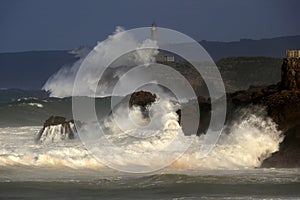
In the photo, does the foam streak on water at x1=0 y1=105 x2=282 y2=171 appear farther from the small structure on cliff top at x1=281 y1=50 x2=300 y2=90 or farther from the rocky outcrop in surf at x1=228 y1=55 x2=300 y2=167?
the small structure on cliff top at x1=281 y1=50 x2=300 y2=90

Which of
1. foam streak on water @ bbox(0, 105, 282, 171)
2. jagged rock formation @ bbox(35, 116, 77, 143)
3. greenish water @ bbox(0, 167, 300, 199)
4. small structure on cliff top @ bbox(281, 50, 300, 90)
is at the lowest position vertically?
greenish water @ bbox(0, 167, 300, 199)

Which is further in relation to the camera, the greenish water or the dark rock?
the dark rock

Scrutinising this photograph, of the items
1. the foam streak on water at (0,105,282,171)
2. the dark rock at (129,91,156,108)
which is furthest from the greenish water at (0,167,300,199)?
the dark rock at (129,91,156,108)

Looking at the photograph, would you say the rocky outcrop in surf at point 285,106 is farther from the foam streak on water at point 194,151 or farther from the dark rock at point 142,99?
the dark rock at point 142,99

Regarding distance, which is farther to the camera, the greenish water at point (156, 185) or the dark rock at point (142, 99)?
the dark rock at point (142, 99)

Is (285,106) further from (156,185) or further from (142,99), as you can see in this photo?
(142,99)

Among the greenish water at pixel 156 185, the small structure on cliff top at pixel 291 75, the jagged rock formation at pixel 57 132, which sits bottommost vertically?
the greenish water at pixel 156 185

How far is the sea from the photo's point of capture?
21.8 meters

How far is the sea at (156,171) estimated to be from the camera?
21797mm

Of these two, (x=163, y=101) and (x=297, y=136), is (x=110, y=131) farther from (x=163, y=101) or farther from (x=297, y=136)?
(x=297, y=136)

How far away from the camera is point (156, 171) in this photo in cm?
2594

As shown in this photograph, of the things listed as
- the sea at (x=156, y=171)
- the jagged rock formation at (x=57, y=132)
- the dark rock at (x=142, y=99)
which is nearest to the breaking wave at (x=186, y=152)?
the sea at (x=156, y=171)

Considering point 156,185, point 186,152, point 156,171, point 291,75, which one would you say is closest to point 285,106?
point 291,75

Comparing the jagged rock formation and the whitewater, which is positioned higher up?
the jagged rock formation
